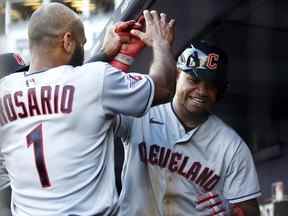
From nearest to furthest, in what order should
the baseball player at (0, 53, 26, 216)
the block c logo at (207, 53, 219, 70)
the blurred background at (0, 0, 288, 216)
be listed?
the baseball player at (0, 53, 26, 216), the block c logo at (207, 53, 219, 70), the blurred background at (0, 0, 288, 216)

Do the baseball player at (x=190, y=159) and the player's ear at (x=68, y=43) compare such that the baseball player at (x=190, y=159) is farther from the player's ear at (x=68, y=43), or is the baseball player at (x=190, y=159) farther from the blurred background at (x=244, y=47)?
the player's ear at (x=68, y=43)

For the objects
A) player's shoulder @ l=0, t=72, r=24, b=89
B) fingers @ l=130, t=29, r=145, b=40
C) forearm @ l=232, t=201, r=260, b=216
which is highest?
fingers @ l=130, t=29, r=145, b=40

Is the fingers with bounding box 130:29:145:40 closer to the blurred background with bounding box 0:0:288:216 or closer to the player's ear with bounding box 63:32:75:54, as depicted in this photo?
the player's ear with bounding box 63:32:75:54

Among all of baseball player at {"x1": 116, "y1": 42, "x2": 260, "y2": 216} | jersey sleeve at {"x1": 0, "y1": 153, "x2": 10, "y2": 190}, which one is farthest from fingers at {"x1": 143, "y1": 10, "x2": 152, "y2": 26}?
jersey sleeve at {"x1": 0, "y1": 153, "x2": 10, "y2": 190}

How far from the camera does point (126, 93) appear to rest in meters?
3.52

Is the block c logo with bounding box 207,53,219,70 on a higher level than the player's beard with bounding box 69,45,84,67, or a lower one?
lower

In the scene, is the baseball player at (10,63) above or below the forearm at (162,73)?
below

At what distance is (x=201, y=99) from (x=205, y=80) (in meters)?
0.09

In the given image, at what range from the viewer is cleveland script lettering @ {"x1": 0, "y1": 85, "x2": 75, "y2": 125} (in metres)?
3.51

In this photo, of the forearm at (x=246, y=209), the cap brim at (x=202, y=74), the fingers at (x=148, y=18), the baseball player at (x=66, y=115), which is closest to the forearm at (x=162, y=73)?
the baseball player at (x=66, y=115)

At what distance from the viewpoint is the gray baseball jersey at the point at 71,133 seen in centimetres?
349

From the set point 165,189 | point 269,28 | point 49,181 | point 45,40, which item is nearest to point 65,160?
point 49,181

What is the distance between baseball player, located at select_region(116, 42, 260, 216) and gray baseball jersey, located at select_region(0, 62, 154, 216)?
581 mm

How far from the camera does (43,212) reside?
3.51 m
